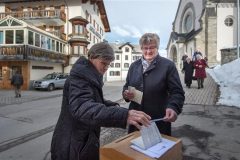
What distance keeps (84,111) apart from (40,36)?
90.7 ft

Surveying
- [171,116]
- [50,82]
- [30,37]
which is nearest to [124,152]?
[171,116]

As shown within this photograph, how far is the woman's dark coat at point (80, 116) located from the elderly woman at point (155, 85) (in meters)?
1.11

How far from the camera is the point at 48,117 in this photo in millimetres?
10305

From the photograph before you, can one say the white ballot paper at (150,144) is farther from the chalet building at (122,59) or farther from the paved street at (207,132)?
the chalet building at (122,59)

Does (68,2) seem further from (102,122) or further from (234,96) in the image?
(102,122)

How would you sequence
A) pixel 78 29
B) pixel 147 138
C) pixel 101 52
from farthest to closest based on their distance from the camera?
1. pixel 78 29
2. pixel 101 52
3. pixel 147 138

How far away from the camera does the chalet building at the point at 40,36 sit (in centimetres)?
2598

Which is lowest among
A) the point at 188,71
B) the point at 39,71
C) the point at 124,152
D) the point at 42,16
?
the point at 124,152

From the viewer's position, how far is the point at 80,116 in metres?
1.87

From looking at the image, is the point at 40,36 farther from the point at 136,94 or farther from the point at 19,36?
the point at 136,94

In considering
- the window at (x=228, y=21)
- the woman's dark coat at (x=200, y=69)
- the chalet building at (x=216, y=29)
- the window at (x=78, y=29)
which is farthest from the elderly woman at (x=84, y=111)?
the window at (x=228, y=21)

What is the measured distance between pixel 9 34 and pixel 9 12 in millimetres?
8576

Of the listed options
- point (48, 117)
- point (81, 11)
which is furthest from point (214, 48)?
point (48, 117)

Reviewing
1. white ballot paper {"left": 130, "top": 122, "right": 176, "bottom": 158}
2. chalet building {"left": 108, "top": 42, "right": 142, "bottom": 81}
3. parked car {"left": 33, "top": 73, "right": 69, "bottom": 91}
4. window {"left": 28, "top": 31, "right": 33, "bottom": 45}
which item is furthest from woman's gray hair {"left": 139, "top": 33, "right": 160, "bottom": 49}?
chalet building {"left": 108, "top": 42, "right": 142, "bottom": 81}
